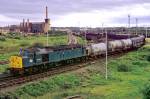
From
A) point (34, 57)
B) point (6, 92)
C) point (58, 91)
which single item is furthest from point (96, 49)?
point (6, 92)

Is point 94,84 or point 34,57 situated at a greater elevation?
point 34,57

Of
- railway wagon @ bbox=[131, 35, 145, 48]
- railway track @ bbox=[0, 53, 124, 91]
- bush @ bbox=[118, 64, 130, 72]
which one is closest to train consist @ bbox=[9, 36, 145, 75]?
railway track @ bbox=[0, 53, 124, 91]

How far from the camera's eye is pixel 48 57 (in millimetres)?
51594

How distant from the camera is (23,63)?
45.9 m

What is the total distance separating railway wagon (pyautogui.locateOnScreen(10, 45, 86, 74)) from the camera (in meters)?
45.9

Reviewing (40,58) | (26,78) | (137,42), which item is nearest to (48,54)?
(40,58)

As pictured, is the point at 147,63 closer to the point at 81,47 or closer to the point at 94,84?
the point at 81,47

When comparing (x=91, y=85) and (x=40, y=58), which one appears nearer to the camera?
(x=91, y=85)

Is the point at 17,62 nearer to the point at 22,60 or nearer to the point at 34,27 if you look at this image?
the point at 22,60

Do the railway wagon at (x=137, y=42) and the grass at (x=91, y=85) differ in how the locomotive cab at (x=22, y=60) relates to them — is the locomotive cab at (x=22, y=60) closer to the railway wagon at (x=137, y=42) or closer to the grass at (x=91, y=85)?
the grass at (x=91, y=85)

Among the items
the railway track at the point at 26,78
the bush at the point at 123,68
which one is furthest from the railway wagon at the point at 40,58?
the bush at the point at 123,68

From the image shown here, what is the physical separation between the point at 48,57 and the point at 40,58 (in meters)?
2.26

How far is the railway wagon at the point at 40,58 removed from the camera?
4594cm

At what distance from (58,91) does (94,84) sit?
6168 millimetres
